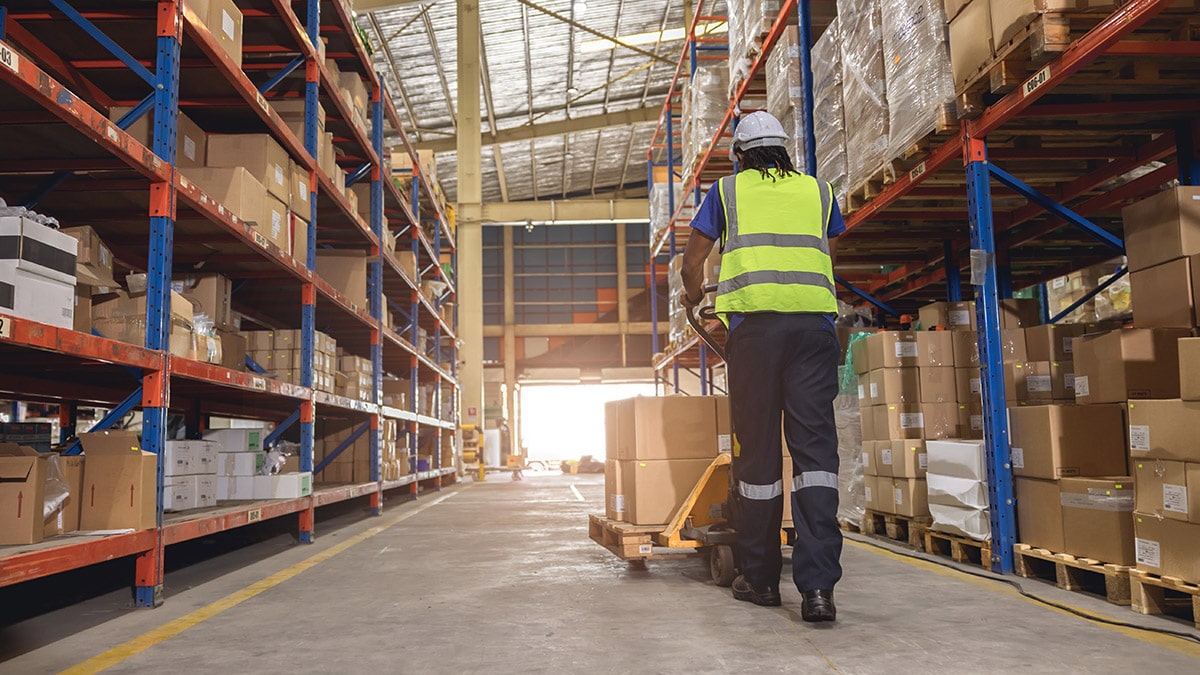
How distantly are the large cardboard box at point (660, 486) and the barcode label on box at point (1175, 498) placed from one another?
82.0 inches

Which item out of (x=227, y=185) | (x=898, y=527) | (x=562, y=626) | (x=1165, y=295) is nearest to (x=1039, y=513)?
(x=1165, y=295)

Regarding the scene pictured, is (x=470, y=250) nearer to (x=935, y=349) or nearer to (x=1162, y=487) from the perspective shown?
(x=935, y=349)

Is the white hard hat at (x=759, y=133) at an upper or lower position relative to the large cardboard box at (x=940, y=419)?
upper

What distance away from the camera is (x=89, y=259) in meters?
3.97

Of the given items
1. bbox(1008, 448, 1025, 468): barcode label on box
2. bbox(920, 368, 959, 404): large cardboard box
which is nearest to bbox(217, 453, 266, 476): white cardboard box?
bbox(920, 368, 959, 404): large cardboard box

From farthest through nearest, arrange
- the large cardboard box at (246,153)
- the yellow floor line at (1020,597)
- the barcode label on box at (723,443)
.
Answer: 1. the large cardboard box at (246,153)
2. the barcode label on box at (723,443)
3. the yellow floor line at (1020,597)

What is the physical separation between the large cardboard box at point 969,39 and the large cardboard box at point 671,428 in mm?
2180

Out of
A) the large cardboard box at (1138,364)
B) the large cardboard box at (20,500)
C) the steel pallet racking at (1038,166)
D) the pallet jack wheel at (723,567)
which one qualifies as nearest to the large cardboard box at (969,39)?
the steel pallet racking at (1038,166)

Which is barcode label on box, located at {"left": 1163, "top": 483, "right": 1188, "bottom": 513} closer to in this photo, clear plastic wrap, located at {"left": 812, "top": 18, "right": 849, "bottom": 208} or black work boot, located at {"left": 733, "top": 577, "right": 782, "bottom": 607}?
black work boot, located at {"left": 733, "top": 577, "right": 782, "bottom": 607}

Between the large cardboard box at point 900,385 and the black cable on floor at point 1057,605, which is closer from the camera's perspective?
the black cable on floor at point 1057,605

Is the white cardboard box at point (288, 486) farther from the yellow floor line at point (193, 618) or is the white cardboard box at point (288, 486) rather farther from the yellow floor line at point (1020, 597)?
the yellow floor line at point (1020, 597)

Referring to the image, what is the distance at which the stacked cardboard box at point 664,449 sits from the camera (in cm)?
442

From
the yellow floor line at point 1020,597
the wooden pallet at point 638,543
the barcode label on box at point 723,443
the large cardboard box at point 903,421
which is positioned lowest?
the yellow floor line at point 1020,597

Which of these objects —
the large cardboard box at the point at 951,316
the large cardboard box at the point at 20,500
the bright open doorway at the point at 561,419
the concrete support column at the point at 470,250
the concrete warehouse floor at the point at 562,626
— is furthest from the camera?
the bright open doorway at the point at 561,419
